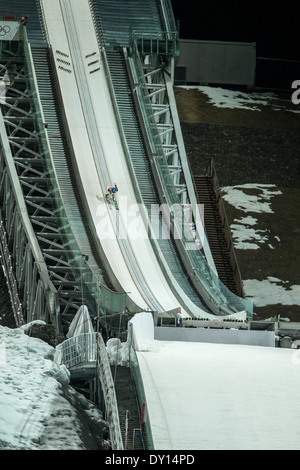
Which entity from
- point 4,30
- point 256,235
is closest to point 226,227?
point 256,235

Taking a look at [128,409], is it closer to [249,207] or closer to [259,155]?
[249,207]

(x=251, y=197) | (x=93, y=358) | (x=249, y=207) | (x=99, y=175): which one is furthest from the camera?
(x=251, y=197)

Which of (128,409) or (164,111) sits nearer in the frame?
(128,409)

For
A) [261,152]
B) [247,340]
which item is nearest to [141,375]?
[247,340]

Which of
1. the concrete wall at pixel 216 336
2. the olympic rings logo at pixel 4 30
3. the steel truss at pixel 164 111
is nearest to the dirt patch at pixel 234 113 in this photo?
the steel truss at pixel 164 111

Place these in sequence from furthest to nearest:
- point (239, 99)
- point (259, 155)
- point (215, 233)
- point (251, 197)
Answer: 1. point (239, 99)
2. point (259, 155)
3. point (251, 197)
4. point (215, 233)

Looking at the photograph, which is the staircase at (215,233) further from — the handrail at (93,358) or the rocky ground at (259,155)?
the handrail at (93,358)

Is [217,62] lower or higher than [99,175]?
higher

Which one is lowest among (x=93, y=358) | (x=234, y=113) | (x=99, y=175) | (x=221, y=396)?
(x=221, y=396)

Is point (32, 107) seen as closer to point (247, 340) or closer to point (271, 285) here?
point (271, 285)
